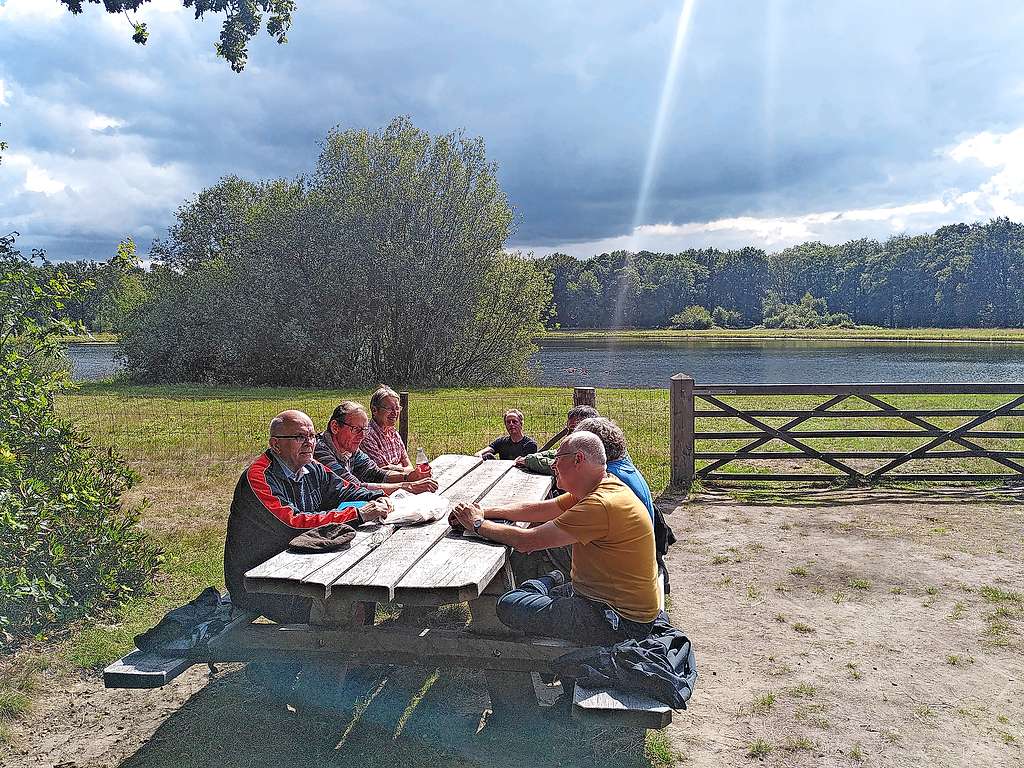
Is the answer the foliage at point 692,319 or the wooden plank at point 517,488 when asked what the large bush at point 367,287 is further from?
the foliage at point 692,319

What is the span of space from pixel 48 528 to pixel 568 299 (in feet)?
367

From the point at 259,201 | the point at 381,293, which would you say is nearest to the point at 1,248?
the point at 381,293

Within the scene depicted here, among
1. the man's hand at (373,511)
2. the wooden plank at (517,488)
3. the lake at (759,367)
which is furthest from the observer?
the lake at (759,367)

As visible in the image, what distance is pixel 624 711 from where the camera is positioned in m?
3.30

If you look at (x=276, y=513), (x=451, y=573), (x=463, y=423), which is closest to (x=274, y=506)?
(x=276, y=513)

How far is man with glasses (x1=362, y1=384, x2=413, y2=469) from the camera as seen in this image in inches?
278

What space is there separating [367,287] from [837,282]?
427 feet

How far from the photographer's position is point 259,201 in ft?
111

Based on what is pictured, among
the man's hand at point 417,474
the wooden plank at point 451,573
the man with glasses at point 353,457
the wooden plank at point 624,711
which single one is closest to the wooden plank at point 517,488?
the man with glasses at point 353,457

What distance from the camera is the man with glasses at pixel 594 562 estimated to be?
3.83 m

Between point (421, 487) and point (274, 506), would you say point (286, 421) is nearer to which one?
point (274, 506)

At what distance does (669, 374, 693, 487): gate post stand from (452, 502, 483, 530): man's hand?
6.04m

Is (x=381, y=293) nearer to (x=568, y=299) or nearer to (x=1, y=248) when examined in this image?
(x=1, y=248)

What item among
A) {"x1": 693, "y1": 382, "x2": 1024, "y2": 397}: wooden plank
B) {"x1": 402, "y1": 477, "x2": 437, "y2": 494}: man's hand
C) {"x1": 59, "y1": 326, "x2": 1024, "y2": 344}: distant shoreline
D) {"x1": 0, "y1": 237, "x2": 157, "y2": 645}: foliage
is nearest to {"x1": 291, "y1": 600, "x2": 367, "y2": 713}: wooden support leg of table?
{"x1": 402, "y1": 477, "x2": 437, "y2": 494}: man's hand
